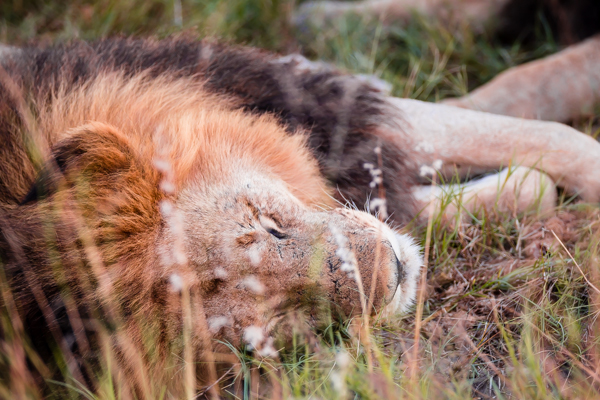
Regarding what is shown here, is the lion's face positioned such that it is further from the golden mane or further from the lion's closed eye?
the golden mane

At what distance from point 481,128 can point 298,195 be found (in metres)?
1.07

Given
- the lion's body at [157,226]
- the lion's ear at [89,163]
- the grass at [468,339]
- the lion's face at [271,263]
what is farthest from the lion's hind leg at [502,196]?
the lion's ear at [89,163]

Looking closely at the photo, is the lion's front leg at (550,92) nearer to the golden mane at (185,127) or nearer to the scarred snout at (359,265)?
the golden mane at (185,127)

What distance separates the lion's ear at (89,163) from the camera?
188 centimetres

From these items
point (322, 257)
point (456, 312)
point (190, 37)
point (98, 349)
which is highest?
point (190, 37)

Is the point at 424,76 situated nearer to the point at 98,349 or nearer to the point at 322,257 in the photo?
the point at 322,257

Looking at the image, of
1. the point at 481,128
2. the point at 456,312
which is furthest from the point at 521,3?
the point at 456,312

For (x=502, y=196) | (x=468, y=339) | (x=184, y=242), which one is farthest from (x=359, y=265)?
(x=502, y=196)

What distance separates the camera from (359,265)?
6.31 ft

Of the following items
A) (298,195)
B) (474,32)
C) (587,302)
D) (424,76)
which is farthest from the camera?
(474,32)

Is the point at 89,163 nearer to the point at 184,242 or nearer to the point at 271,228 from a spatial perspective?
the point at 184,242

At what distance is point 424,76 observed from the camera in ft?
12.8

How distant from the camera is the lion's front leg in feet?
11.1

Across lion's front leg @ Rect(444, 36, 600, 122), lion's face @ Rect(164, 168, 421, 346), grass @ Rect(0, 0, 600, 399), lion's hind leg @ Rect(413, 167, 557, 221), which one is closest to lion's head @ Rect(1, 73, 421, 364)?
lion's face @ Rect(164, 168, 421, 346)
